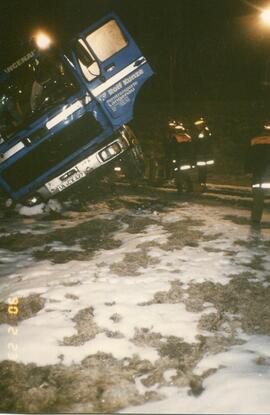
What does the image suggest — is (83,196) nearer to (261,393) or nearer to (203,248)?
(203,248)

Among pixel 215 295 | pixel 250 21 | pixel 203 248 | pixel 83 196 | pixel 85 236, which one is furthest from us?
pixel 250 21

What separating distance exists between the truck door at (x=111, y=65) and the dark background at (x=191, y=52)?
6.46m

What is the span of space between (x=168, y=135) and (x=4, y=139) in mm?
3968

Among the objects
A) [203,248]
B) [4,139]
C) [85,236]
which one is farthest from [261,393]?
[4,139]

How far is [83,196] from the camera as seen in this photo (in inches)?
349

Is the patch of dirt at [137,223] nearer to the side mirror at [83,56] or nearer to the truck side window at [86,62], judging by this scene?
the truck side window at [86,62]

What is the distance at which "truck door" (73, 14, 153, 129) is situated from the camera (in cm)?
649

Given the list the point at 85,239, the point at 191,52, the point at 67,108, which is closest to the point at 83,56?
the point at 67,108

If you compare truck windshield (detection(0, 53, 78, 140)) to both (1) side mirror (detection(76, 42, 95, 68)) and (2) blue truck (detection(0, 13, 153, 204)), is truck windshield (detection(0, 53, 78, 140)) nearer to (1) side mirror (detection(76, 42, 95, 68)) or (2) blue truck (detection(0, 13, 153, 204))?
(2) blue truck (detection(0, 13, 153, 204))

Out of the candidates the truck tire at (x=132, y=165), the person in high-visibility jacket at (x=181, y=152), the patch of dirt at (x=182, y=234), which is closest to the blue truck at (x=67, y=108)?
the truck tire at (x=132, y=165)

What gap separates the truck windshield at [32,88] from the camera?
664 cm

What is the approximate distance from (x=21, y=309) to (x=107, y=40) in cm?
503

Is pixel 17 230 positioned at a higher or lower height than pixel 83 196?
higher

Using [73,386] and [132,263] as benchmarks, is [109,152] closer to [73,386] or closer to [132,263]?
[132,263]
